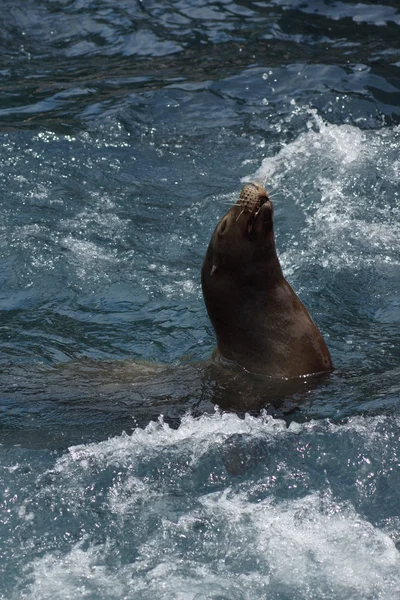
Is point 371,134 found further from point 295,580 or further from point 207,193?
point 295,580

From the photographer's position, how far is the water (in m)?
4.43

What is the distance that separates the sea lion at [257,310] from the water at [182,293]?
234mm

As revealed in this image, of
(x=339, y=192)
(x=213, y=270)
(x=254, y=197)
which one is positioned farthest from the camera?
(x=339, y=192)

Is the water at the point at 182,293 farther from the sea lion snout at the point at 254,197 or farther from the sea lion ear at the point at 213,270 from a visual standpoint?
the sea lion snout at the point at 254,197

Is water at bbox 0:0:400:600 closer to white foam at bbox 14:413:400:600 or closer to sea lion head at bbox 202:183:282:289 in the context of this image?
white foam at bbox 14:413:400:600

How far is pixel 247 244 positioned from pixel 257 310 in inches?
17.7

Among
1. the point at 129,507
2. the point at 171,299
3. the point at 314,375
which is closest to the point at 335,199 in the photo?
the point at 171,299

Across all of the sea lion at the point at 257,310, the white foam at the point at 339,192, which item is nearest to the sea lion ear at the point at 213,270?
the sea lion at the point at 257,310

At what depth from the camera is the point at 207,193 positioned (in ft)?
27.2

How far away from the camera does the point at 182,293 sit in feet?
22.6

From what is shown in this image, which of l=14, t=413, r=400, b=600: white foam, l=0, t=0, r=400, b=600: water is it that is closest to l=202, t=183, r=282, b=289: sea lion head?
l=0, t=0, r=400, b=600: water

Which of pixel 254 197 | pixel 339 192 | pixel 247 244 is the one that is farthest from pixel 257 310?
pixel 339 192

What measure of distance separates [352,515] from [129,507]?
3.65ft

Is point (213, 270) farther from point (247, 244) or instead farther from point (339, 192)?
point (339, 192)
